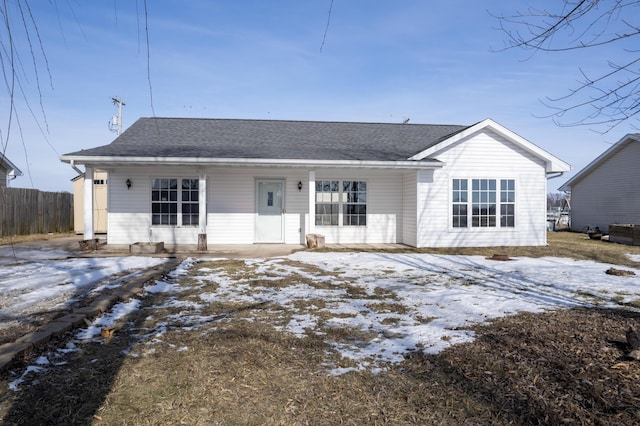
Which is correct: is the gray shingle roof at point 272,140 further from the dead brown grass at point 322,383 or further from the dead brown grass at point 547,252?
the dead brown grass at point 322,383

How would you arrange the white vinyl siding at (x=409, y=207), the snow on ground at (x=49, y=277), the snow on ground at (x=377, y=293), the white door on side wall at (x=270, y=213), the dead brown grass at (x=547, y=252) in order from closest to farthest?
the snow on ground at (x=377, y=293) < the snow on ground at (x=49, y=277) < the dead brown grass at (x=547, y=252) < the white vinyl siding at (x=409, y=207) < the white door on side wall at (x=270, y=213)

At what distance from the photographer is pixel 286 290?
258 inches

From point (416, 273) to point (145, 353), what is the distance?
5.72 m

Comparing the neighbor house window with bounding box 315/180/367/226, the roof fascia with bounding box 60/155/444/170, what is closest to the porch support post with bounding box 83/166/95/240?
the roof fascia with bounding box 60/155/444/170

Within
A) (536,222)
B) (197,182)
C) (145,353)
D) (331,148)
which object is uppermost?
(331,148)

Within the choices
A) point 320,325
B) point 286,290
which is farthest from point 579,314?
point 286,290

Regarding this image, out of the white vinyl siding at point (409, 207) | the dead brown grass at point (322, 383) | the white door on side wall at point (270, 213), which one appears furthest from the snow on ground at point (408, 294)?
the white door on side wall at point (270, 213)

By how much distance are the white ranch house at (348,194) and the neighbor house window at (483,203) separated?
32mm

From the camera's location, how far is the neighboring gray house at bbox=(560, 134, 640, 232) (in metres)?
18.1

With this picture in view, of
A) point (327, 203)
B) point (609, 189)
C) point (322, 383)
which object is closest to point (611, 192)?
point (609, 189)

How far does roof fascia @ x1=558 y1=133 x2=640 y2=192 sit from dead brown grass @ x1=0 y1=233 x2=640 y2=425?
55.8 ft

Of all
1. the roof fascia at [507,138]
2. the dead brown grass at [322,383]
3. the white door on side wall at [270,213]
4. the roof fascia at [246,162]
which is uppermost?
the roof fascia at [507,138]

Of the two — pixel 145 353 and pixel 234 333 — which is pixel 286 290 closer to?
pixel 234 333

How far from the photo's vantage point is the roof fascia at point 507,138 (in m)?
12.2
